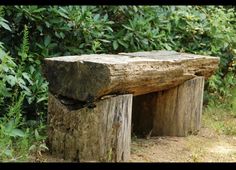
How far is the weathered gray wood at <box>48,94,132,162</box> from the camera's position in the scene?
10.7 feet

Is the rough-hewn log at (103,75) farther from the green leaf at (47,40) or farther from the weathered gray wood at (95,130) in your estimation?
the green leaf at (47,40)

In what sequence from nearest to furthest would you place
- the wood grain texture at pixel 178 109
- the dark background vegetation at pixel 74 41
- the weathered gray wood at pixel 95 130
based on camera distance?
the weathered gray wood at pixel 95 130
the dark background vegetation at pixel 74 41
the wood grain texture at pixel 178 109

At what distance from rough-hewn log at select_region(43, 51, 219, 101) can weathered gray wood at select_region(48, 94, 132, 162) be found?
10 centimetres

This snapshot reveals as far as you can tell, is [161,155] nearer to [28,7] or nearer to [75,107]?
[75,107]

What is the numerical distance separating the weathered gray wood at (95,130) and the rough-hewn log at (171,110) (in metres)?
1.09

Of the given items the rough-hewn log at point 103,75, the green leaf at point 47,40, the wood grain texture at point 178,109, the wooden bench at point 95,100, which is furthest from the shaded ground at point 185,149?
the green leaf at point 47,40

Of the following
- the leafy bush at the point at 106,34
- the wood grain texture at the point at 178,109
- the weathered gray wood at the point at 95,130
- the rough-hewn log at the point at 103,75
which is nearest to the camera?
the rough-hewn log at the point at 103,75

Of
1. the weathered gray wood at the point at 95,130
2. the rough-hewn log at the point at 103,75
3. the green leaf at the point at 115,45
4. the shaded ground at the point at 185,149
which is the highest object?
the green leaf at the point at 115,45

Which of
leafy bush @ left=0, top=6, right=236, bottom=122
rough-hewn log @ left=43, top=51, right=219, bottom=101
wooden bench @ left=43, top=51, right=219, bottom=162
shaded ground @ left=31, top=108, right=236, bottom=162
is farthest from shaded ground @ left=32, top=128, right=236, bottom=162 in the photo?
leafy bush @ left=0, top=6, right=236, bottom=122

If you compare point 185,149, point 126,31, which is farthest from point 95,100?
point 126,31

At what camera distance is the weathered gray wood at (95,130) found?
3258 millimetres

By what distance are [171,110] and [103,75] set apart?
58.2 inches

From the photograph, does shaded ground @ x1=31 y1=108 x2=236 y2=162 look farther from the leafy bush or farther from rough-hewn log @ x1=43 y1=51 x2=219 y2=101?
the leafy bush
